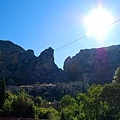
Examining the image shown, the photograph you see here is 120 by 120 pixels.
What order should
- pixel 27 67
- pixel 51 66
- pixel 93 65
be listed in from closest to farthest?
pixel 27 67, pixel 51 66, pixel 93 65

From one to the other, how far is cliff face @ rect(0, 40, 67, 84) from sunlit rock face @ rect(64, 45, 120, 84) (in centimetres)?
742

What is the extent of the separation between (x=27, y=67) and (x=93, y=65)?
2567cm

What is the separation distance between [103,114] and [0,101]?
1525cm

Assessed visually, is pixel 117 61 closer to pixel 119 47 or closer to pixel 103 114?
pixel 119 47

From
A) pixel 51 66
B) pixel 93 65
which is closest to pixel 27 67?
pixel 51 66

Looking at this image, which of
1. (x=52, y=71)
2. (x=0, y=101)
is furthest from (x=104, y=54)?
(x=0, y=101)

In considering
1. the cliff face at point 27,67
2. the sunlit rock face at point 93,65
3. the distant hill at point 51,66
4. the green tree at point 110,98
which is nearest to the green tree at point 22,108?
the green tree at point 110,98

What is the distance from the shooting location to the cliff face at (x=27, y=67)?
8591 centimetres

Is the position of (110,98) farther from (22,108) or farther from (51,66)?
(51,66)

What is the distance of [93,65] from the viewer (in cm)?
9900

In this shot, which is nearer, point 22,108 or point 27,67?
point 22,108

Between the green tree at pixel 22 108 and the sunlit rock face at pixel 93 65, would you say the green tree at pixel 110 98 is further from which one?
the sunlit rock face at pixel 93 65

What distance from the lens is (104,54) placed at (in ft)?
346

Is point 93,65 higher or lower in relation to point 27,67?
A: higher
